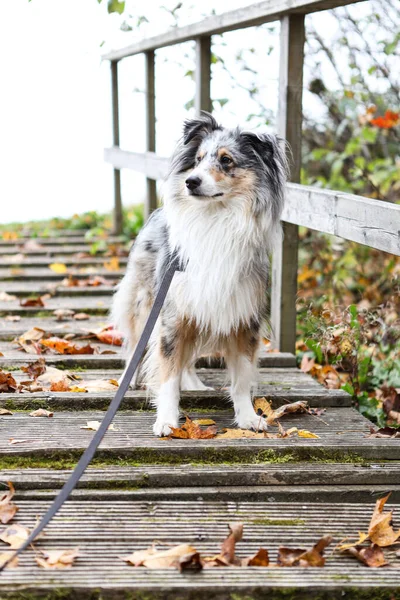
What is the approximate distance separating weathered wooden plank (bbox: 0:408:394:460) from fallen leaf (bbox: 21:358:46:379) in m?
0.61

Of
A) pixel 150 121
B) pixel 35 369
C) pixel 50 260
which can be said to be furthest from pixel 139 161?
pixel 35 369

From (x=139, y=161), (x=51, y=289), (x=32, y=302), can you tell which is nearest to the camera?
(x=32, y=302)

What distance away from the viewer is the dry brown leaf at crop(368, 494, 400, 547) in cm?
240

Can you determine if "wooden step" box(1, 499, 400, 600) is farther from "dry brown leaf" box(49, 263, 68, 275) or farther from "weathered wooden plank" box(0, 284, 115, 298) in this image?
"dry brown leaf" box(49, 263, 68, 275)

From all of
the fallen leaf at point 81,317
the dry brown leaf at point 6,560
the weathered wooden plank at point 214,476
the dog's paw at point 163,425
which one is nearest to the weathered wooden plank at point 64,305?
the fallen leaf at point 81,317

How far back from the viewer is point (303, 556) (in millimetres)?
2287

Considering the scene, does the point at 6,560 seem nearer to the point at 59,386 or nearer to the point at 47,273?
the point at 59,386

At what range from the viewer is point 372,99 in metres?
6.99

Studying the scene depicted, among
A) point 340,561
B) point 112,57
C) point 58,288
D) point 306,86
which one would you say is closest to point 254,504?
point 340,561

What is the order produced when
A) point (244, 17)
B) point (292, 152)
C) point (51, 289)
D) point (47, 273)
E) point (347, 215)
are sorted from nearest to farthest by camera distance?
1. point (347, 215)
2. point (292, 152)
3. point (244, 17)
4. point (51, 289)
5. point (47, 273)

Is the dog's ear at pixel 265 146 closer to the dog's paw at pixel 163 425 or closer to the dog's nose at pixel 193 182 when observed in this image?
the dog's nose at pixel 193 182

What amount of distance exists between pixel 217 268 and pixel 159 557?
1368mm

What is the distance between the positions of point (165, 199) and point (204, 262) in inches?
14.8

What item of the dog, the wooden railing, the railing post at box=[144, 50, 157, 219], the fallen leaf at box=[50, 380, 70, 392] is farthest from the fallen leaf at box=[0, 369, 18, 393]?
the railing post at box=[144, 50, 157, 219]
